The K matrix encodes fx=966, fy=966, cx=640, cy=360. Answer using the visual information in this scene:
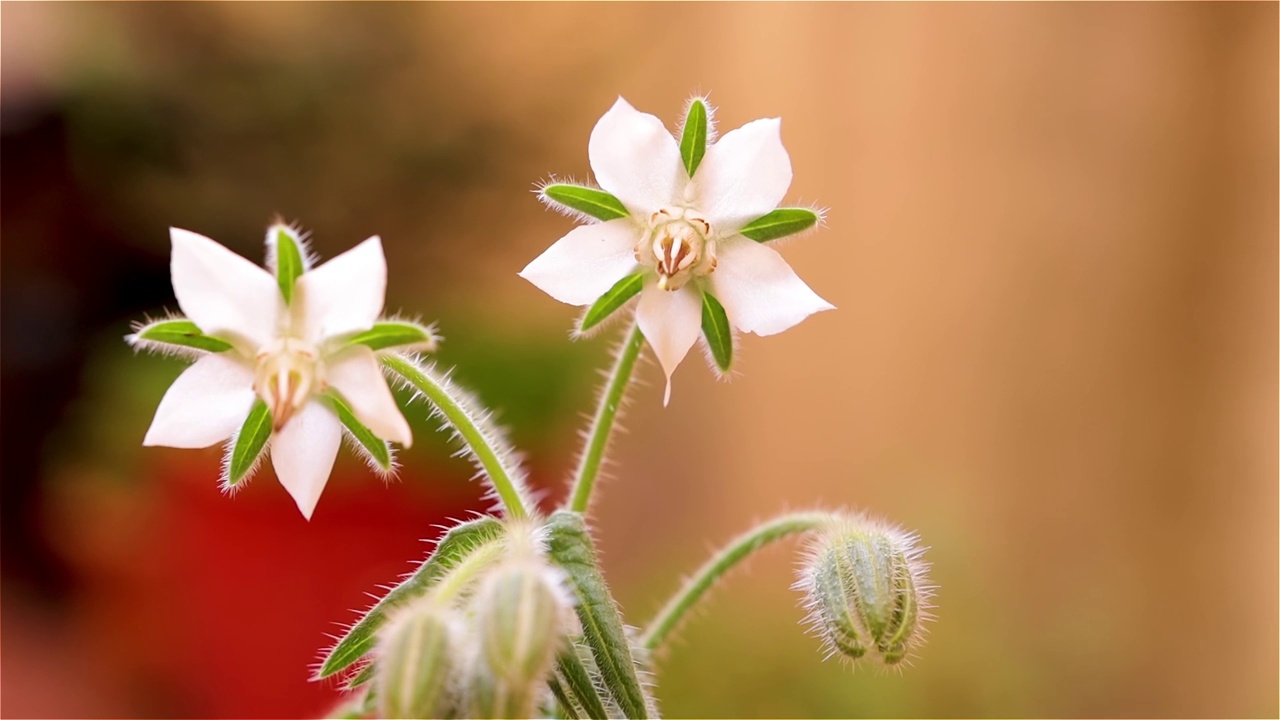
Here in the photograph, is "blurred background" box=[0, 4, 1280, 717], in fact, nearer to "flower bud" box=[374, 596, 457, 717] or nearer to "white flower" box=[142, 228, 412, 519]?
"white flower" box=[142, 228, 412, 519]

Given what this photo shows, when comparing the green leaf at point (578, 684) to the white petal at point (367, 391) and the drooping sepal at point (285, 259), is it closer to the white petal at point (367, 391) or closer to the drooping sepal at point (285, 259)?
the white petal at point (367, 391)

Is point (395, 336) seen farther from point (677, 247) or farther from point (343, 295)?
point (677, 247)

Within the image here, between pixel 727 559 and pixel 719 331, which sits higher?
pixel 719 331

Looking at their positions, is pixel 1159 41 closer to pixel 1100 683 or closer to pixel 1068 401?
pixel 1068 401

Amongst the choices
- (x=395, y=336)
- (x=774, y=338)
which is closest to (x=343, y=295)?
(x=395, y=336)

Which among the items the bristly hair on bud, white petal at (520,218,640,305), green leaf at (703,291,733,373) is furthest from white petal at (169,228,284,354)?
the bristly hair on bud

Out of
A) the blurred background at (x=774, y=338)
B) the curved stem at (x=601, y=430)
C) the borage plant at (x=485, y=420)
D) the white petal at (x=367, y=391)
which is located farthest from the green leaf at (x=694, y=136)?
the blurred background at (x=774, y=338)
